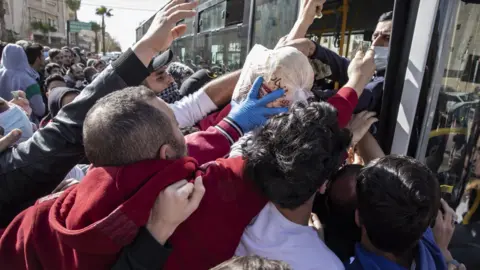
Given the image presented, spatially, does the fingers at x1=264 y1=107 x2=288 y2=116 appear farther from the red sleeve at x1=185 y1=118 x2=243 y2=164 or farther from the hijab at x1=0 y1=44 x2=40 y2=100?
the hijab at x1=0 y1=44 x2=40 y2=100

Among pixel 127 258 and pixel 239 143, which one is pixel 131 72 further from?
pixel 127 258

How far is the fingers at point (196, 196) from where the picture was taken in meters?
0.96

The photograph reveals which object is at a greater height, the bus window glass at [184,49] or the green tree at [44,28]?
the green tree at [44,28]

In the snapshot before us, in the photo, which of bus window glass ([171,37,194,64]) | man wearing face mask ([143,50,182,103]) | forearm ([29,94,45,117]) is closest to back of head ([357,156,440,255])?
man wearing face mask ([143,50,182,103])

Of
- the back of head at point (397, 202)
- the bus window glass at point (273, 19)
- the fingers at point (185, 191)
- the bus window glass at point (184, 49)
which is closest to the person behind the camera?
the fingers at point (185, 191)

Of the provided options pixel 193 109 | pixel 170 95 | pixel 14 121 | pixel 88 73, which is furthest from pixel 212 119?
pixel 88 73

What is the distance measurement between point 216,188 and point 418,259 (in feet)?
2.24

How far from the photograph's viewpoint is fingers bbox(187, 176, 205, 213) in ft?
3.16

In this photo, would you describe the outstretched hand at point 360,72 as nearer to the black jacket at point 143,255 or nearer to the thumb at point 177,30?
the thumb at point 177,30

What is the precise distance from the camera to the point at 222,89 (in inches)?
60.6

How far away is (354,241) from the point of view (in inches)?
51.4

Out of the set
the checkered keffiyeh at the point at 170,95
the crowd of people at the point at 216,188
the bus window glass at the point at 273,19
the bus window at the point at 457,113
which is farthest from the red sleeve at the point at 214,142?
the bus window glass at the point at 273,19

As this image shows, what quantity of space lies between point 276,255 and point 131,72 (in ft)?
2.59

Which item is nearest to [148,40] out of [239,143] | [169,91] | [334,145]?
[239,143]
